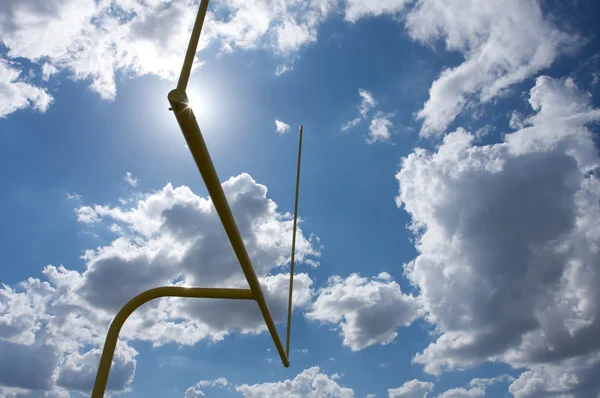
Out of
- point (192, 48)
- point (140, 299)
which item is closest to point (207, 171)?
point (192, 48)

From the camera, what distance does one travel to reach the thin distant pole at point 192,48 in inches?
130

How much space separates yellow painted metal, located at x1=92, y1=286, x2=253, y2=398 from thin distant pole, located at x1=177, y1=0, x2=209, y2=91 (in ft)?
11.5

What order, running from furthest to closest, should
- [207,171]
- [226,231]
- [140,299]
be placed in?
1. [140,299]
2. [226,231]
3. [207,171]

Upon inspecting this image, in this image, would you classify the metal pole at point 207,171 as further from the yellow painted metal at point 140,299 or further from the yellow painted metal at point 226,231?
the yellow painted metal at point 140,299

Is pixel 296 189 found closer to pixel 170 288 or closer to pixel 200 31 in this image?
pixel 170 288

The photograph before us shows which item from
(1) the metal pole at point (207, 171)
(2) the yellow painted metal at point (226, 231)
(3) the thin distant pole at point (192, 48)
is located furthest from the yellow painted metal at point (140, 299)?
(3) the thin distant pole at point (192, 48)

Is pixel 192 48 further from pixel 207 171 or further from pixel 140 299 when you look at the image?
pixel 140 299

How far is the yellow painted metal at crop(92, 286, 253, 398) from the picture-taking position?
5367 mm

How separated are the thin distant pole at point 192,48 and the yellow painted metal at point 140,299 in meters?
3.51

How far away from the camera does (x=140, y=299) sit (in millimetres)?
6074

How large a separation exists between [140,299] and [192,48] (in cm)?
390

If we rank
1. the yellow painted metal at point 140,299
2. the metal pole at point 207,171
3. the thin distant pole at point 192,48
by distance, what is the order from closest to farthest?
the metal pole at point 207,171, the thin distant pole at point 192,48, the yellow painted metal at point 140,299

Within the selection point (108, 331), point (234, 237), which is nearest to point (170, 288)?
point (108, 331)

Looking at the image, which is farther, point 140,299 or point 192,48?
point 140,299
